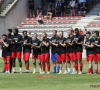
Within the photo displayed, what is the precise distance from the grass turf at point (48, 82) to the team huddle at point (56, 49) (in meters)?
1.66

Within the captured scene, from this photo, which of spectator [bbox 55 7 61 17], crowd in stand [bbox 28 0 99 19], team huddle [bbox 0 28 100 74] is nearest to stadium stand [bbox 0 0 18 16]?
crowd in stand [bbox 28 0 99 19]

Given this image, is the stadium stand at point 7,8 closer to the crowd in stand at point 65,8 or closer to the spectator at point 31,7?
the spectator at point 31,7

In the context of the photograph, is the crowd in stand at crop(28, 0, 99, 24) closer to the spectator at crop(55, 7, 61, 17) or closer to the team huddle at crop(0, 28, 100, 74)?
the spectator at crop(55, 7, 61, 17)

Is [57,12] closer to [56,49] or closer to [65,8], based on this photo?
[65,8]

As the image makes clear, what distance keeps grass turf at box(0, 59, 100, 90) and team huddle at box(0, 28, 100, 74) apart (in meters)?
1.66

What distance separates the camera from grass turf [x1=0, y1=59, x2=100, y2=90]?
1892 centimetres

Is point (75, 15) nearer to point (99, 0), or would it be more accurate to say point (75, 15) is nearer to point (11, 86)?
point (99, 0)

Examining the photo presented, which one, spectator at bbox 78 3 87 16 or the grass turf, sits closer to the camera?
the grass turf

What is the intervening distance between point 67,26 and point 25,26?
377 cm

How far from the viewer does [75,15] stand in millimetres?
47781

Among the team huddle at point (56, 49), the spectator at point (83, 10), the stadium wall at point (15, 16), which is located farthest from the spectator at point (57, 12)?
the team huddle at point (56, 49)

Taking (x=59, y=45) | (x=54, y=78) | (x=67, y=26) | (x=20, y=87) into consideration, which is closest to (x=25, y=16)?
(x=67, y=26)

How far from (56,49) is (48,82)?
16.9 feet

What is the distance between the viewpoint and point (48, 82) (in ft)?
68.1
